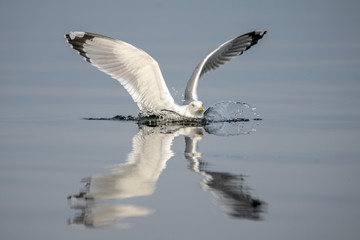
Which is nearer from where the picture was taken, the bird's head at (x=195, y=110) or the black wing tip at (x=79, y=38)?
the black wing tip at (x=79, y=38)

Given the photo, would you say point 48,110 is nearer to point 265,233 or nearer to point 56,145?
point 56,145

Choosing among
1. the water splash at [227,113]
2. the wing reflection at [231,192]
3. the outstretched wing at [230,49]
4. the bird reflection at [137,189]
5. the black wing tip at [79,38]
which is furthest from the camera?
the outstretched wing at [230,49]

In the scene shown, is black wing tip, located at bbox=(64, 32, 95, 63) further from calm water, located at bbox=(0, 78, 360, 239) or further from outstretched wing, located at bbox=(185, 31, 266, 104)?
outstretched wing, located at bbox=(185, 31, 266, 104)

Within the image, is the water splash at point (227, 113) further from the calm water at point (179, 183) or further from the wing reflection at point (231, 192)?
the wing reflection at point (231, 192)

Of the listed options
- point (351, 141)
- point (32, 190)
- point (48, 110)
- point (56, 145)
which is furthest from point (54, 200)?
point (48, 110)

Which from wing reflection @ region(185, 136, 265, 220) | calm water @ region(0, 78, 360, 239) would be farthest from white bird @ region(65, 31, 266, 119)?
wing reflection @ region(185, 136, 265, 220)

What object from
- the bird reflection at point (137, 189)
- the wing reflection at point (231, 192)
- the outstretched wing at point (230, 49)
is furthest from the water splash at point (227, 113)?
the wing reflection at point (231, 192)

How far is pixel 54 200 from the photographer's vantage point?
556 cm

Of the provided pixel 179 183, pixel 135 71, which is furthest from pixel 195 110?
pixel 179 183

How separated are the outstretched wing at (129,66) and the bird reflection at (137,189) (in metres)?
2.86

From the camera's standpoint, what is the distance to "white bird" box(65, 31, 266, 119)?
35.6 ft

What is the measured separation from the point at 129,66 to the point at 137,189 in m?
5.40

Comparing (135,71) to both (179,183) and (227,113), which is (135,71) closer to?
(227,113)

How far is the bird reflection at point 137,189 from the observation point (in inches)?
200
